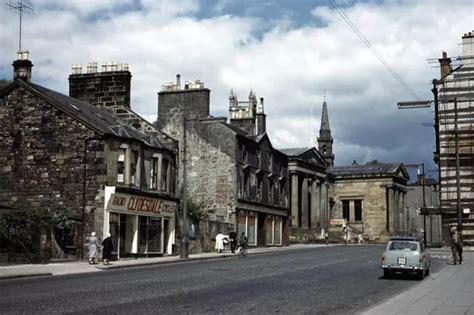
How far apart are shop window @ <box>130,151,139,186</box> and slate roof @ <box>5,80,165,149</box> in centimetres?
107

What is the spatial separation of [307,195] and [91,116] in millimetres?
49318

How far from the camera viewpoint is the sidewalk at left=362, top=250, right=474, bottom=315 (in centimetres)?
1409

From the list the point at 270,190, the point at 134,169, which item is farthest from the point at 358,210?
the point at 134,169

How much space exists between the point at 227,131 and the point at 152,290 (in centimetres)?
3862

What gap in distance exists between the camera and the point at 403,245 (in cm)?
2500

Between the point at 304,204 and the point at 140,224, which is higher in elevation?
the point at 304,204

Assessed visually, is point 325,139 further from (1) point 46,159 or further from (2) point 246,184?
(1) point 46,159

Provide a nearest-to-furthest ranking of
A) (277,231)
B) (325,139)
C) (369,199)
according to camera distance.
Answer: (277,231) < (369,199) < (325,139)

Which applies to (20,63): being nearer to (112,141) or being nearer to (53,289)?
(112,141)

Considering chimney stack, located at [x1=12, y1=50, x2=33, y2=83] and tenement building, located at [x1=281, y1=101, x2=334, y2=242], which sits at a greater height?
chimney stack, located at [x1=12, y1=50, x2=33, y2=83]

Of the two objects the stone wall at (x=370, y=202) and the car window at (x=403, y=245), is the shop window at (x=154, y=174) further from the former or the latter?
the stone wall at (x=370, y=202)

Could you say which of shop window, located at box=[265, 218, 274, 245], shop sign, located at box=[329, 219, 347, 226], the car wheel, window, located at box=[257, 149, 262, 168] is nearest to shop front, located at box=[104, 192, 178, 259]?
window, located at box=[257, 149, 262, 168]

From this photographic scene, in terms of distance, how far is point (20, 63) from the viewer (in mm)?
42594

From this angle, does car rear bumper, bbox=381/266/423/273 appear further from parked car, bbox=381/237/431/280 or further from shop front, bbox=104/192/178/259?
shop front, bbox=104/192/178/259
